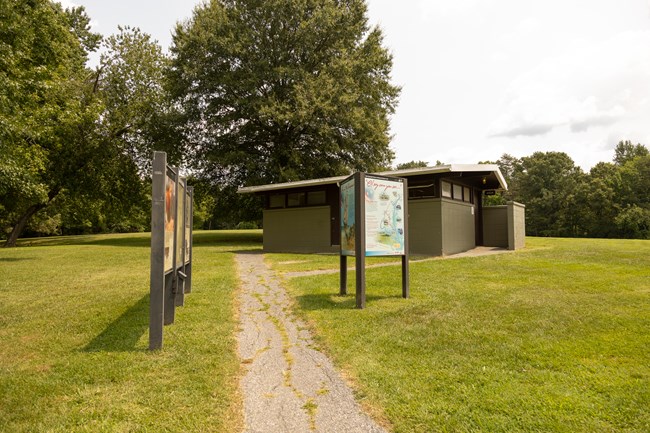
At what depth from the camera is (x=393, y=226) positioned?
7539 millimetres

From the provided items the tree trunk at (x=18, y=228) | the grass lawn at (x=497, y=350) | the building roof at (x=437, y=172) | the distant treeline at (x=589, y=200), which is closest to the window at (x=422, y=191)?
the building roof at (x=437, y=172)

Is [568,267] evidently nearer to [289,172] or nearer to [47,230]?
[289,172]

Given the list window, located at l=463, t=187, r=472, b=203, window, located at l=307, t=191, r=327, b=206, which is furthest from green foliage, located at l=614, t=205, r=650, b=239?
window, located at l=307, t=191, r=327, b=206

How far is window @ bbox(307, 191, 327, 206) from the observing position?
18891mm

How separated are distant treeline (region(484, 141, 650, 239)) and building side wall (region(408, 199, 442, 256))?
109 feet

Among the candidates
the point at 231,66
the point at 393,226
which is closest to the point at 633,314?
the point at 393,226

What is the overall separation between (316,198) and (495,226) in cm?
924

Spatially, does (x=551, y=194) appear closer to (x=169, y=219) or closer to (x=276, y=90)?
(x=276, y=90)

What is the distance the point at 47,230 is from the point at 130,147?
22.2 metres

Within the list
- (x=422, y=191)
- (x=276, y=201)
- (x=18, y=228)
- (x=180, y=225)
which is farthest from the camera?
(x=18, y=228)

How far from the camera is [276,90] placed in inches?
1053

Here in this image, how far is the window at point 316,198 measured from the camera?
18891 millimetres

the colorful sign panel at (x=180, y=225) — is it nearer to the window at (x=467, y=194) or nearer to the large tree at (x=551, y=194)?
the window at (x=467, y=194)

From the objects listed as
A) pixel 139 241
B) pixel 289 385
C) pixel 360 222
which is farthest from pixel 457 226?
pixel 139 241
